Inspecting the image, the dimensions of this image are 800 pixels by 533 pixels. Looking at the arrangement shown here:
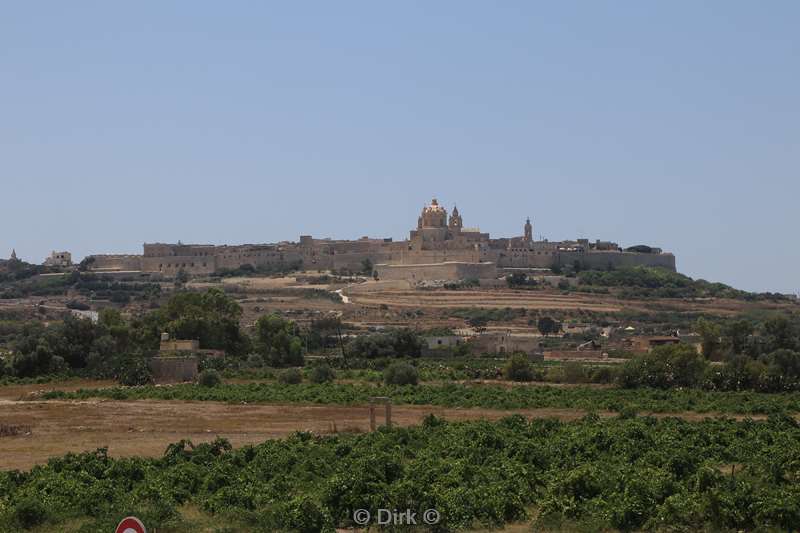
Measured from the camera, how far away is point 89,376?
42.3 meters

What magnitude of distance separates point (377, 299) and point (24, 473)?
67388mm

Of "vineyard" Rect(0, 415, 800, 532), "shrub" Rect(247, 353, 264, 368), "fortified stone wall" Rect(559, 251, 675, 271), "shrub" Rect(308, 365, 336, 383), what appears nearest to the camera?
"vineyard" Rect(0, 415, 800, 532)

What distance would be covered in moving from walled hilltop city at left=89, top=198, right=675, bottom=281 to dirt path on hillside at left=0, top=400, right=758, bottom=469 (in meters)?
65.4

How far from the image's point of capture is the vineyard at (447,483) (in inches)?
587

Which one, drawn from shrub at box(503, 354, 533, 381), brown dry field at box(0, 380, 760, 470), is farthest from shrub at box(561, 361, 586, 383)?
brown dry field at box(0, 380, 760, 470)

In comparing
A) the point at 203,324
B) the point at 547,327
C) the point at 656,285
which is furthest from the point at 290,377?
the point at 656,285

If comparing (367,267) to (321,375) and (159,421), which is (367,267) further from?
(159,421)

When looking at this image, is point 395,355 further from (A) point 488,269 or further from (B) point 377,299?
(A) point 488,269

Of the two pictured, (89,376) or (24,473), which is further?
(89,376)

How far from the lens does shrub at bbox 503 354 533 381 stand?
139 feet

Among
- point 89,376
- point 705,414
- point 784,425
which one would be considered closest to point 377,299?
point 89,376

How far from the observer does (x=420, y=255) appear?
10162cm

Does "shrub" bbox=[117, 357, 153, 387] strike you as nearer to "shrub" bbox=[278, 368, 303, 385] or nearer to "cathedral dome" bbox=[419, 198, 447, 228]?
"shrub" bbox=[278, 368, 303, 385]

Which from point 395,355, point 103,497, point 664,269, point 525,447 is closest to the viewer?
point 103,497
